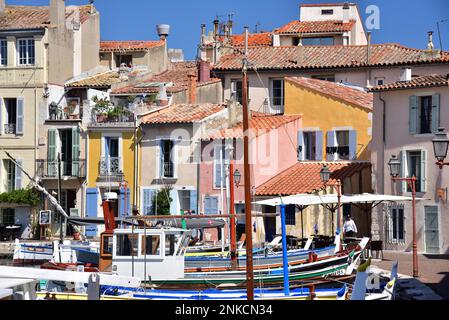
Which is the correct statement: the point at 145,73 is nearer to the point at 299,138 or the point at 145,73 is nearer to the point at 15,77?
the point at 15,77

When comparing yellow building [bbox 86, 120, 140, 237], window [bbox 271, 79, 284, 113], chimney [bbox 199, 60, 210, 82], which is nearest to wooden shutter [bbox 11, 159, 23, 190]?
yellow building [bbox 86, 120, 140, 237]

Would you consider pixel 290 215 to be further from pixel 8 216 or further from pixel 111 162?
pixel 8 216

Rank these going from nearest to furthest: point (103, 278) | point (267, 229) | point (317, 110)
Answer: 1. point (103, 278)
2. point (267, 229)
3. point (317, 110)

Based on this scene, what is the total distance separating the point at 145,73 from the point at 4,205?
718cm

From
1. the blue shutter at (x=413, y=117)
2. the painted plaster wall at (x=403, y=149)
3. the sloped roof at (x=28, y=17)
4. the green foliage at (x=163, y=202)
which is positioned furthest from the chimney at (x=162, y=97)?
the blue shutter at (x=413, y=117)

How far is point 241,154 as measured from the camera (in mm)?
38406

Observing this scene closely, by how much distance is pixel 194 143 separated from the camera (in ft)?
127

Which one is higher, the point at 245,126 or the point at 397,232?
Answer: the point at 245,126

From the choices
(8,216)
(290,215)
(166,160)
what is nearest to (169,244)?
(290,215)

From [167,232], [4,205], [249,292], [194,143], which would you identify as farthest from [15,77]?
[249,292]

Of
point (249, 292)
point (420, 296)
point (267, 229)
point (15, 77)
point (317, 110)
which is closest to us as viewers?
point (249, 292)

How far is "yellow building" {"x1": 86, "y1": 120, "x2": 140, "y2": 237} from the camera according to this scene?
39.9m

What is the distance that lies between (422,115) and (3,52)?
51.2ft

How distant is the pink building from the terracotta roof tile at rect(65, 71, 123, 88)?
17.8ft
